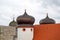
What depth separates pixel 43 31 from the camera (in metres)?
15.8

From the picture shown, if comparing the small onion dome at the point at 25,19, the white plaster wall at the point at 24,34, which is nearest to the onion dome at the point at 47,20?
the small onion dome at the point at 25,19

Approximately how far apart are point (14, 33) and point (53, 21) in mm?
4375

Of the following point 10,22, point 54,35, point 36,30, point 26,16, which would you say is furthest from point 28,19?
point 10,22

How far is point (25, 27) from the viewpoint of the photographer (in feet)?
51.3

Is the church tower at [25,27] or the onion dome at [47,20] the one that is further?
the onion dome at [47,20]

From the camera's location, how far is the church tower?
1562 centimetres

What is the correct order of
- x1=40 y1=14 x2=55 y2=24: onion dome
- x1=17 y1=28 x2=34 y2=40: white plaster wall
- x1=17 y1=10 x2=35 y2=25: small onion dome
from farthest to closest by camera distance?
x1=40 y1=14 x2=55 y2=24: onion dome < x1=17 y1=10 x2=35 y2=25: small onion dome < x1=17 y1=28 x2=34 y2=40: white plaster wall

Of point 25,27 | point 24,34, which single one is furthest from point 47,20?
point 24,34

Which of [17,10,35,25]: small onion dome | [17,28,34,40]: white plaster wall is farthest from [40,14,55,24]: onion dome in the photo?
[17,28,34,40]: white plaster wall

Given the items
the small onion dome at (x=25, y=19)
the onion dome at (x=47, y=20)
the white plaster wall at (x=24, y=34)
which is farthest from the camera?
the onion dome at (x=47, y=20)

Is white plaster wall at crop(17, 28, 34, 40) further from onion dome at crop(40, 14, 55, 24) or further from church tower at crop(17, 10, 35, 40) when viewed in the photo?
onion dome at crop(40, 14, 55, 24)

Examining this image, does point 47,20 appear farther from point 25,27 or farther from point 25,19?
point 25,27

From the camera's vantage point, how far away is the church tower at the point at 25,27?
1562cm

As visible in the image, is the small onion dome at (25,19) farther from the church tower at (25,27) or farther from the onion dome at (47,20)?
the onion dome at (47,20)
